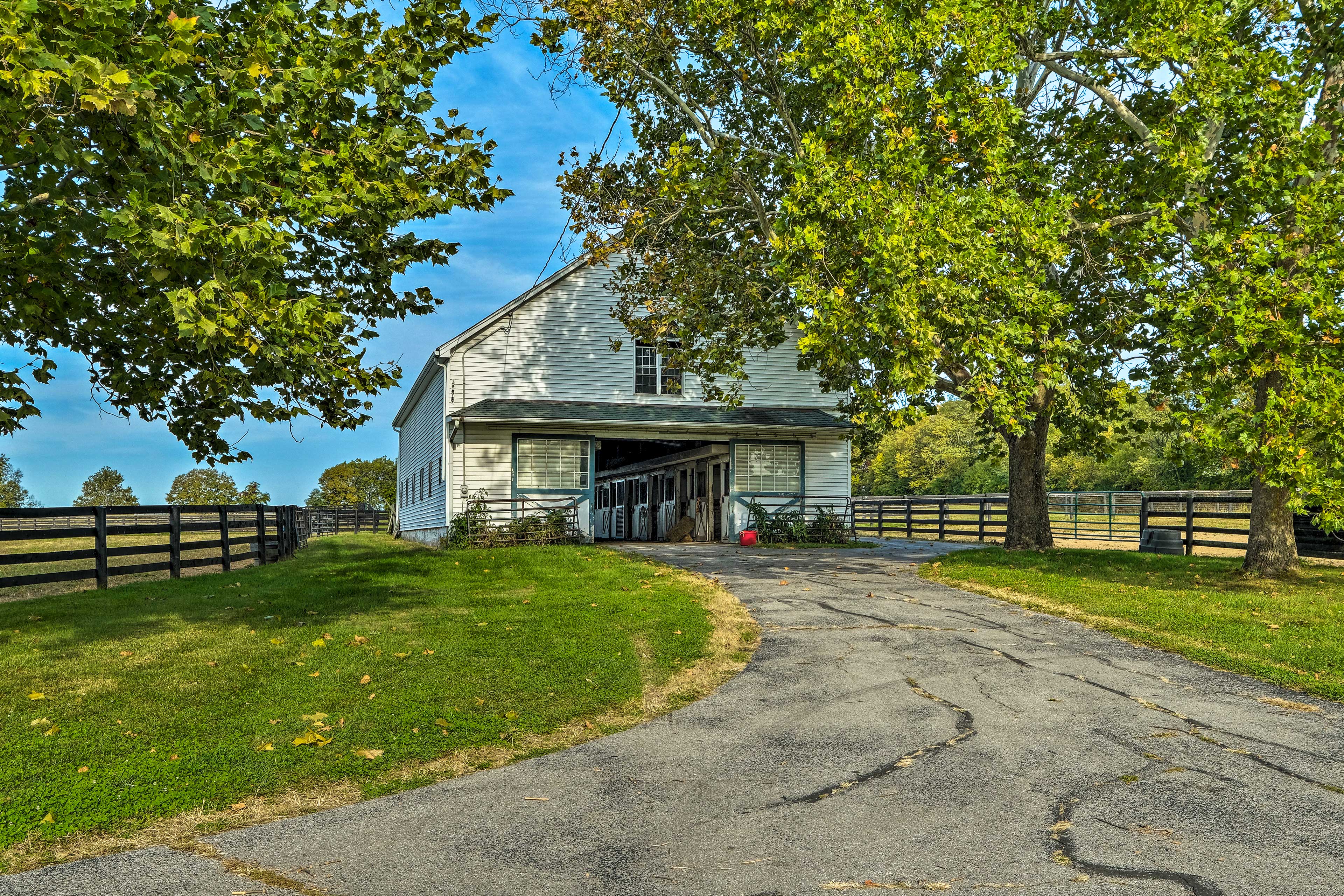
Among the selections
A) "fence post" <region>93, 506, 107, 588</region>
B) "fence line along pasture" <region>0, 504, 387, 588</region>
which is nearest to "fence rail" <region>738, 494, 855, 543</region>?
"fence line along pasture" <region>0, 504, 387, 588</region>

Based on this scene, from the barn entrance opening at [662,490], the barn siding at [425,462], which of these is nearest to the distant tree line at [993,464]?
the barn entrance opening at [662,490]

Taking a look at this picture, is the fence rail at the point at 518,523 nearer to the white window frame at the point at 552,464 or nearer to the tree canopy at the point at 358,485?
the white window frame at the point at 552,464

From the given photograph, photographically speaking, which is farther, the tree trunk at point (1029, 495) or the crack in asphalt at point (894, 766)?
the tree trunk at point (1029, 495)

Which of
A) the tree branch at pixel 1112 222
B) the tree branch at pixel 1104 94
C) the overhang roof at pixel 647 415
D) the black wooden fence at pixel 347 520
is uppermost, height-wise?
the tree branch at pixel 1104 94

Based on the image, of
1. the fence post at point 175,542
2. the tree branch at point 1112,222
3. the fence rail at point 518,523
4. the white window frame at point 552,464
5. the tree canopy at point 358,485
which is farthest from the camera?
the tree canopy at point 358,485

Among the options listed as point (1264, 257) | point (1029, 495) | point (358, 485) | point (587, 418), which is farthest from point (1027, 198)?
point (358, 485)

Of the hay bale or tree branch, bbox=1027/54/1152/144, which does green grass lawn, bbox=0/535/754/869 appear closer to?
tree branch, bbox=1027/54/1152/144

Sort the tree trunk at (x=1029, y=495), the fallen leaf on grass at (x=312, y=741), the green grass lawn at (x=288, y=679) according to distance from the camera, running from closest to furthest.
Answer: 1. the green grass lawn at (x=288, y=679)
2. the fallen leaf on grass at (x=312, y=741)
3. the tree trunk at (x=1029, y=495)

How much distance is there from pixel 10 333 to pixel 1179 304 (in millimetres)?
14639

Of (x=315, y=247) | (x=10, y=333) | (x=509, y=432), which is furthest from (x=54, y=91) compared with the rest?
(x=509, y=432)

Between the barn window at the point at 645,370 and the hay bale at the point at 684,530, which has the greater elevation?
the barn window at the point at 645,370

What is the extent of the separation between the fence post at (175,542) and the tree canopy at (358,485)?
43693mm

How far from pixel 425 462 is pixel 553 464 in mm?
7167

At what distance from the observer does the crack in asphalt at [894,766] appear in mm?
5109
